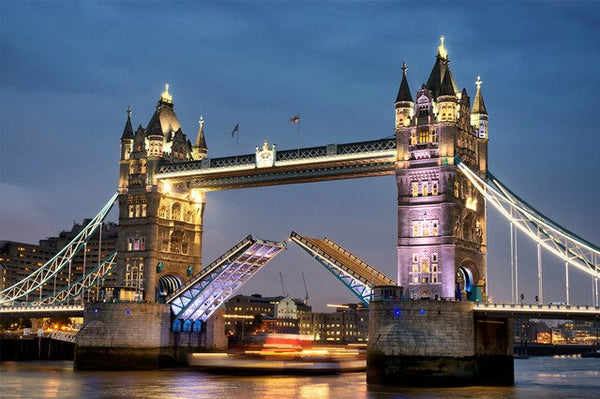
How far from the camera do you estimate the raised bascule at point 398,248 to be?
52.4 metres

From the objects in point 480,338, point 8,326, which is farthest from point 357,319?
point 480,338

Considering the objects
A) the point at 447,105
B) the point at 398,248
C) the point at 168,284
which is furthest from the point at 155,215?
the point at 447,105

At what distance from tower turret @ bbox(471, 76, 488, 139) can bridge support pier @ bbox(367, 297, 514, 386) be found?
13.4m

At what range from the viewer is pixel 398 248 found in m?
57.2

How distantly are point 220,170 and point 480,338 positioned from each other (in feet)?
78.0

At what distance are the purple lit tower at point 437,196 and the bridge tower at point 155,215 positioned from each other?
2175cm

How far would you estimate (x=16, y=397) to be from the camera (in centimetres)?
4612

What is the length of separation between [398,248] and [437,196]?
415 cm

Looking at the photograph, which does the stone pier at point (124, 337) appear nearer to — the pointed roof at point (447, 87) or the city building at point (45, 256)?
the pointed roof at point (447, 87)

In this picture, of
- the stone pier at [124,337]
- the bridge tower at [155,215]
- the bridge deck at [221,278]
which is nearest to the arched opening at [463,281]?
the bridge deck at [221,278]

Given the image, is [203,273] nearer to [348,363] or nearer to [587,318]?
[348,363]

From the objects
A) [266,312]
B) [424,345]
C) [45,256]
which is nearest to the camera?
[424,345]

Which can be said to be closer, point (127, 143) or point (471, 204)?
point (471, 204)

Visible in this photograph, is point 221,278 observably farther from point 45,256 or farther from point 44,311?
point 45,256
